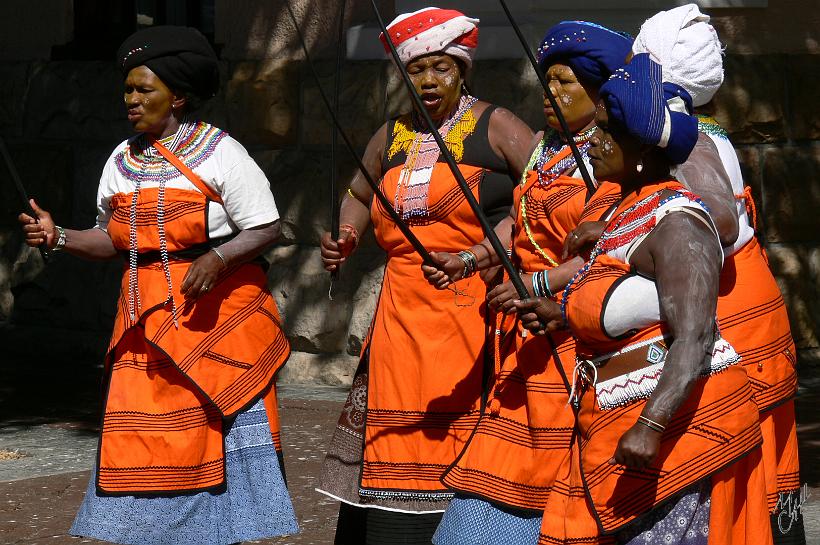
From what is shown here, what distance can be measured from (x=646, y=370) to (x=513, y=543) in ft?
4.34

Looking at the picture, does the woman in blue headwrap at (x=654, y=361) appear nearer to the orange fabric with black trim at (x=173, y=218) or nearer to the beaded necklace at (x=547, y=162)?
the beaded necklace at (x=547, y=162)

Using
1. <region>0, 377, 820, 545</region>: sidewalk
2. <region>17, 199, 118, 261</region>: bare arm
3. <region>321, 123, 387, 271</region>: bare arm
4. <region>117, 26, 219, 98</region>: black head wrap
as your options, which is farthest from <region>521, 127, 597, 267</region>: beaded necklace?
<region>0, 377, 820, 545</region>: sidewalk

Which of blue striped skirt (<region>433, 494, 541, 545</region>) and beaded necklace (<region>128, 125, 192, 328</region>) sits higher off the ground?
beaded necklace (<region>128, 125, 192, 328</region>)

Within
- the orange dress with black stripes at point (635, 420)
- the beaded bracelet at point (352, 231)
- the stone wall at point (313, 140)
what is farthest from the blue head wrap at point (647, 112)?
the stone wall at point (313, 140)

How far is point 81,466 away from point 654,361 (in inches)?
189

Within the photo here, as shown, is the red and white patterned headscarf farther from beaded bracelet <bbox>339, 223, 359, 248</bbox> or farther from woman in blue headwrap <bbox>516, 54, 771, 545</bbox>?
woman in blue headwrap <bbox>516, 54, 771, 545</bbox>

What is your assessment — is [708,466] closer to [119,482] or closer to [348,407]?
[348,407]

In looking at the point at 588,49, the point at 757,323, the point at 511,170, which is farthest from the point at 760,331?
the point at 511,170

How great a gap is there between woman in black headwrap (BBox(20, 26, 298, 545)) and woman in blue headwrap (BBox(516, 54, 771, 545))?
1.96 m

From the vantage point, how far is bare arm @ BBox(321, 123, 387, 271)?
218 inches

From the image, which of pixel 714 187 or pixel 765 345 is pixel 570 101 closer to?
pixel 714 187

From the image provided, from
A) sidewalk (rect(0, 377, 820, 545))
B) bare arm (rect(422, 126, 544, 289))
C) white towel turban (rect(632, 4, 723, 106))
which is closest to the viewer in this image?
white towel turban (rect(632, 4, 723, 106))

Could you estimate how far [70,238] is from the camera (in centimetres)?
579

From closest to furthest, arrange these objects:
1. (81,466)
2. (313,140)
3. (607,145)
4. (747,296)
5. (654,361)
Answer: (654,361), (607,145), (747,296), (81,466), (313,140)
